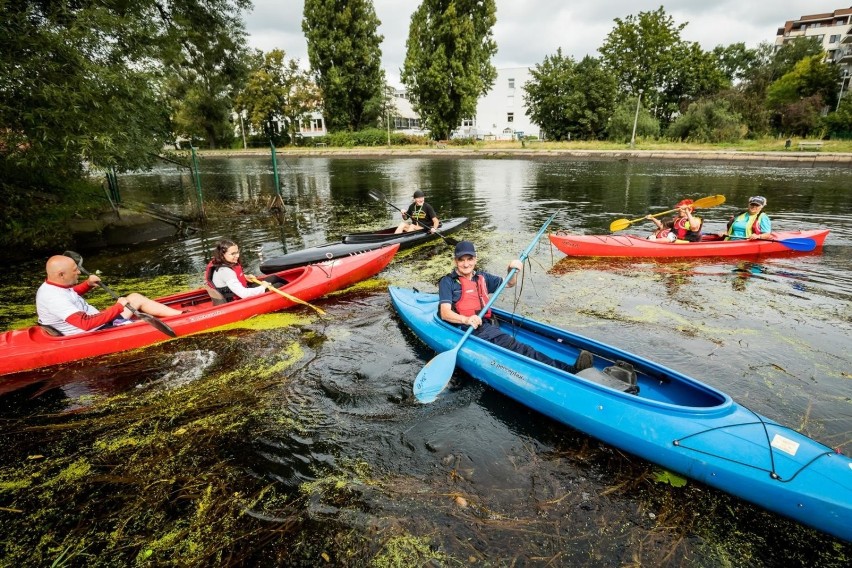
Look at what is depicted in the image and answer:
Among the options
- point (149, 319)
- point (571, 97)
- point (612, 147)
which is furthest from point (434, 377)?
point (571, 97)

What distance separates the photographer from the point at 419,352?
5.87 m

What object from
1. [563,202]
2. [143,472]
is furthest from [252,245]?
[563,202]

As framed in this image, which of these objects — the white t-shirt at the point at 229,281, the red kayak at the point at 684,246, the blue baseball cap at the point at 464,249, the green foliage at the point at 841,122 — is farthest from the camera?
the green foliage at the point at 841,122

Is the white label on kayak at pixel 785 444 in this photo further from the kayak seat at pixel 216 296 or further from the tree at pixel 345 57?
the tree at pixel 345 57

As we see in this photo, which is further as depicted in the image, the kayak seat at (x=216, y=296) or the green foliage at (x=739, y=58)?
the green foliage at (x=739, y=58)

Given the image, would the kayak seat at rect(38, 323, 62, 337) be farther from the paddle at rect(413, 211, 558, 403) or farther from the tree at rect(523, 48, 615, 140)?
the tree at rect(523, 48, 615, 140)

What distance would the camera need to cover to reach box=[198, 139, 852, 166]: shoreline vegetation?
28078mm

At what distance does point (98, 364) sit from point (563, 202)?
1599 cm

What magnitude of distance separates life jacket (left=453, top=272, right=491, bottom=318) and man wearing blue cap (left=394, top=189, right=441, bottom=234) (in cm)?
560

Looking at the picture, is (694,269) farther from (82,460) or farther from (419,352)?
(82,460)

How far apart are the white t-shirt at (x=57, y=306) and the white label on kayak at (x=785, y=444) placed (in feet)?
24.2

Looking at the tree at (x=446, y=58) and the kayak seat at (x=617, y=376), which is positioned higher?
the tree at (x=446, y=58)

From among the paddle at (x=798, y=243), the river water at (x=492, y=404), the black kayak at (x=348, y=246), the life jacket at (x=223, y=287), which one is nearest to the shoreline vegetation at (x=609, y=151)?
the river water at (x=492, y=404)

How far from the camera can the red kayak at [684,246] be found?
9.41 m
